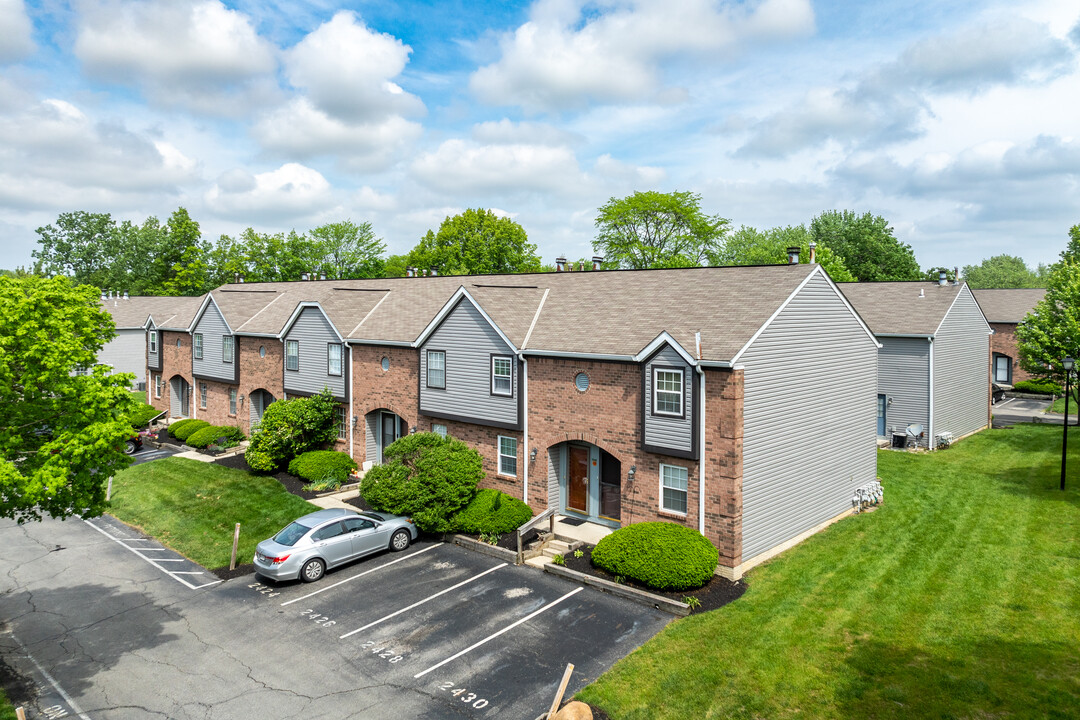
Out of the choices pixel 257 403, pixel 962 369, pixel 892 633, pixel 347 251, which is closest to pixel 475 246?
pixel 347 251

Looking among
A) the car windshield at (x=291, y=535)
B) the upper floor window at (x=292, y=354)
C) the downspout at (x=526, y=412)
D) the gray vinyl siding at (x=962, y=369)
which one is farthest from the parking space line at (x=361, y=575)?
Result: the gray vinyl siding at (x=962, y=369)

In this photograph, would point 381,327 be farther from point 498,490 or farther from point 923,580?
point 923,580

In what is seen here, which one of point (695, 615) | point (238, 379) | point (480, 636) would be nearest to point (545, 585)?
point (480, 636)

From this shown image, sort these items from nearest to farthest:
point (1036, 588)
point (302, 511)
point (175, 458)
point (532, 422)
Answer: point (1036, 588)
point (532, 422)
point (302, 511)
point (175, 458)

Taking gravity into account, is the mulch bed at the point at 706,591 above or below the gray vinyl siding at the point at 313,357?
below

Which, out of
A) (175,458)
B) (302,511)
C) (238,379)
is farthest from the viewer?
(238,379)

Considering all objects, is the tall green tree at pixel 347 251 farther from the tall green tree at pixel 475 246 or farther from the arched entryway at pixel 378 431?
the arched entryway at pixel 378 431
